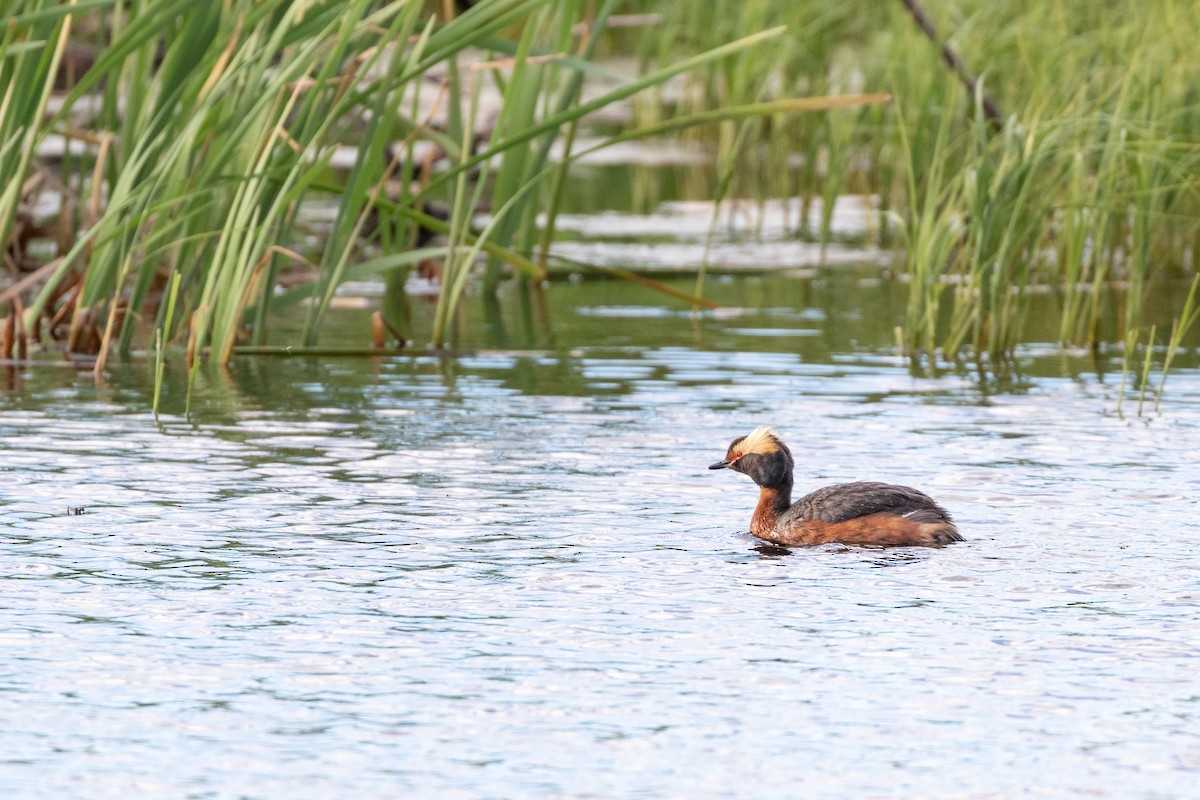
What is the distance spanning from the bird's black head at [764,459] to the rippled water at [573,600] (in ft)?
0.55

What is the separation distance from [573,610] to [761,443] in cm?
153

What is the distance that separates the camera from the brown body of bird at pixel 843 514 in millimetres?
6289

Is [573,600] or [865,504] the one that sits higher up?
[865,504]

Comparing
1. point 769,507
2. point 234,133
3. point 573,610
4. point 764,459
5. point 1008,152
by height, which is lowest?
point 573,610

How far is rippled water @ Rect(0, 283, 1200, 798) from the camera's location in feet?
14.2

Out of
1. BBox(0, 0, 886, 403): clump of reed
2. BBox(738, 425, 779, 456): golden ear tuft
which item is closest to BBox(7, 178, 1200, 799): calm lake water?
BBox(738, 425, 779, 456): golden ear tuft

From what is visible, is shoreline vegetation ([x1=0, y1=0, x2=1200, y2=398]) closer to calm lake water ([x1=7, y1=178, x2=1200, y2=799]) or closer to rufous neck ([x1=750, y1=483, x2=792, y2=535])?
calm lake water ([x1=7, y1=178, x2=1200, y2=799])

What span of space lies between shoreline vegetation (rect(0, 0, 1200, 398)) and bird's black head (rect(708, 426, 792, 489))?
1.63 m

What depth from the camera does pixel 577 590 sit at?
5.68 m

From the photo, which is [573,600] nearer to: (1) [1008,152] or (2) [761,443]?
(2) [761,443]

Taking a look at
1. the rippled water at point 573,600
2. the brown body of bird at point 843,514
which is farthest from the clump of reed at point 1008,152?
the brown body of bird at point 843,514

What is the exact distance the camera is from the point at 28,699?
15.4 feet

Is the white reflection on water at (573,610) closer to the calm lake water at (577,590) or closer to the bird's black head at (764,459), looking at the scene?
the calm lake water at (577,590)

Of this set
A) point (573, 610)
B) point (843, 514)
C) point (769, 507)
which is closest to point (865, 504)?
point (843, 514)
